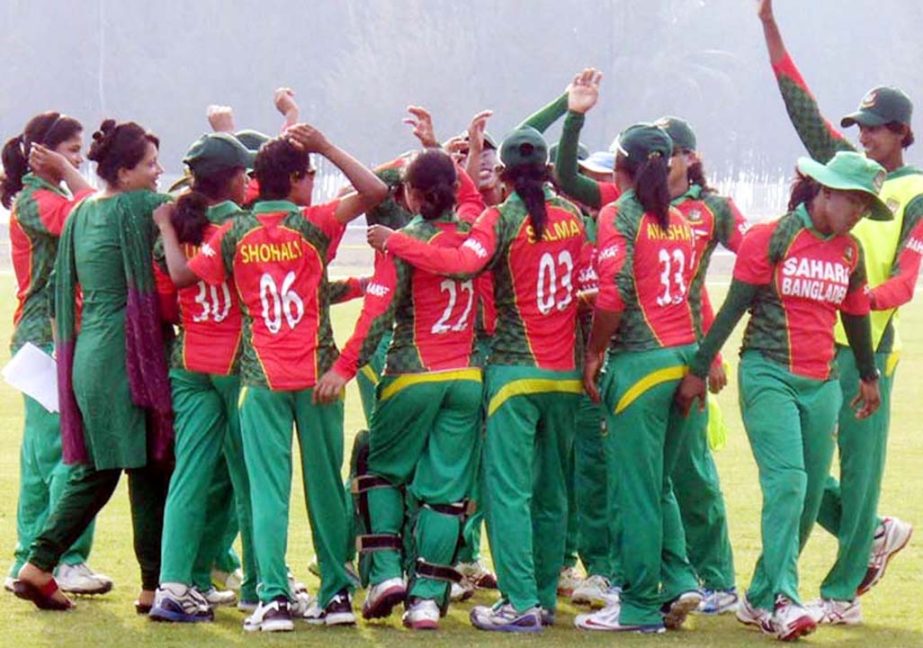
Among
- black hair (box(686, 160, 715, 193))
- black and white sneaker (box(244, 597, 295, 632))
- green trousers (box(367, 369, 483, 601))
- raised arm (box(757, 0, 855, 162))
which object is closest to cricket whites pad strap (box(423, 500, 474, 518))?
green trousers (box(367, 369, 483, 601))

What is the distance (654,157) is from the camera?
28.8 feet

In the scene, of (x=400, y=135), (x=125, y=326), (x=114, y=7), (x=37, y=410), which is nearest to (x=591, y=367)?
(x=125, y=326)

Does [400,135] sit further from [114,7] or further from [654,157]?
[654,157]

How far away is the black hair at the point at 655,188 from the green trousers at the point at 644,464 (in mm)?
554

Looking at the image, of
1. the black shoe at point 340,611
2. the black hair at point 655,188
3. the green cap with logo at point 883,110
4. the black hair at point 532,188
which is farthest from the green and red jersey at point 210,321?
the green cap with logo at point 883,110

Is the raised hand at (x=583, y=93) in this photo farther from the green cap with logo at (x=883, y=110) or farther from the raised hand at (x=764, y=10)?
the green cap with logo at (x=883, y=110)

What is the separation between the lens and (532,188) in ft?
28.9

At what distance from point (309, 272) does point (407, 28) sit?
299ft

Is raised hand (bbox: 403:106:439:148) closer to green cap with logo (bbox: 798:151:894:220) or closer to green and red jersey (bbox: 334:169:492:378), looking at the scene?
green and red jersey (bbox: 334:169:492:378)

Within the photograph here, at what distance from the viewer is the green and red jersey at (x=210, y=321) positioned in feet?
29.2

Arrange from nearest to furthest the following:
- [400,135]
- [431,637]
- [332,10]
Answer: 1. [431,637]
2. [400,135]
3. [332,10]

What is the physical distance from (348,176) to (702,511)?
216 centimetres

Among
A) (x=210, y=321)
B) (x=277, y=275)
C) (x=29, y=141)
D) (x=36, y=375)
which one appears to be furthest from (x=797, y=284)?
(x=29, y=141)

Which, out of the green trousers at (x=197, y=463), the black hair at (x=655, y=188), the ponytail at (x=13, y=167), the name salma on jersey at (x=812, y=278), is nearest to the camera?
the name salma on jersey at (x=812, y=278)
